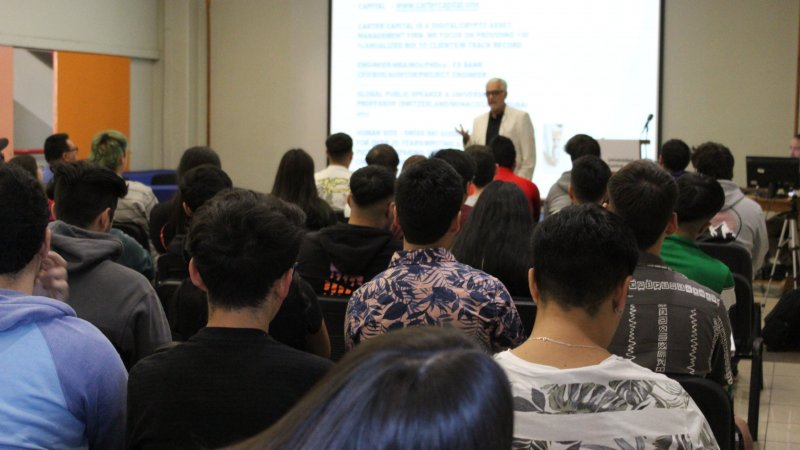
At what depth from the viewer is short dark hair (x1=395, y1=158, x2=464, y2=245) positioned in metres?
2.71

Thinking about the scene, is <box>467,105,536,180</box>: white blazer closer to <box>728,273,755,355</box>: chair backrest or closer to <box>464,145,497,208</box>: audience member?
<box>464,145,497,208</box>: audience member

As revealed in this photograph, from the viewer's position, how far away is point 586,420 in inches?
60.6

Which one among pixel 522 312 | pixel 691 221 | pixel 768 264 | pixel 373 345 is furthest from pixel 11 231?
pixel 768 264

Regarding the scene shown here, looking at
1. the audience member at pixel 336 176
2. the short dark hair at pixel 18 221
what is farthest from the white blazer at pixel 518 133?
the short dark hair at pixel 18 221

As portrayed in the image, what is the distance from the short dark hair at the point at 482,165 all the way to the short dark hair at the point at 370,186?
1.55 m

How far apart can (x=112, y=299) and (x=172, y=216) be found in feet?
5.28

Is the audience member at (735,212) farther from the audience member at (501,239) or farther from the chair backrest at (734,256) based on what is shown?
the audience member at (501,239)

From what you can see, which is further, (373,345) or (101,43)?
(101,43)

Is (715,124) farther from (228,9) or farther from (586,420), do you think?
(586,420)

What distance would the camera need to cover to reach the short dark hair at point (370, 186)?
3539 millimetres

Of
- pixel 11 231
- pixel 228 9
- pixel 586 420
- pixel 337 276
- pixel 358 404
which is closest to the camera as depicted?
pixel 358 404

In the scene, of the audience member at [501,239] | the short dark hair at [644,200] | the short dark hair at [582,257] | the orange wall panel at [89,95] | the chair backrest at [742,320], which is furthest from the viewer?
the orange wall panel at [89,95]

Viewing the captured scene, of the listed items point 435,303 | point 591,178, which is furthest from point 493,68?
point 435,303

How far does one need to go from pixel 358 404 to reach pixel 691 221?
3.01 meters
